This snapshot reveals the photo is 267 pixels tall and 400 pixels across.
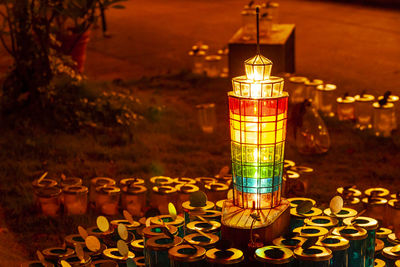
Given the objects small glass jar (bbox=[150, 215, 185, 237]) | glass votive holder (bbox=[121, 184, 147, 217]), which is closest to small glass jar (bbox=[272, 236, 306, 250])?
small glass jar (bbox=[150, 215, 185, 237])

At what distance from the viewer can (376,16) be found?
12523 mm

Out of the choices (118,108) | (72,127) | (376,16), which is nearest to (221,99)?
(118,108)

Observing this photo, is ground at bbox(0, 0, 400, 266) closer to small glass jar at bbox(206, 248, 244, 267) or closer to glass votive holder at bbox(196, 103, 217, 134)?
glass votive holder at bbox(196, 103, 217, 134)

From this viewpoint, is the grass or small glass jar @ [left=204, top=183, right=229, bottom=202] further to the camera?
the grass

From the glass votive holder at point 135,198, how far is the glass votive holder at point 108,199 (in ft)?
0.18

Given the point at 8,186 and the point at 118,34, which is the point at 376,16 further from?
the point at 8,186

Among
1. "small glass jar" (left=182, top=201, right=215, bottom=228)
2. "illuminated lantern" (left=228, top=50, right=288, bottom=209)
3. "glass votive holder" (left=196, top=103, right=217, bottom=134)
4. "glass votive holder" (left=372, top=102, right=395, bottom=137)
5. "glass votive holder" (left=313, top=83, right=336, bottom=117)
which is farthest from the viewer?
"glass votive holder" (left=313, top=83, right=336, bottom=117)

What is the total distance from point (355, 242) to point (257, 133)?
697 mm

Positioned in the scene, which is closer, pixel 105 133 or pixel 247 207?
pixel 247 207

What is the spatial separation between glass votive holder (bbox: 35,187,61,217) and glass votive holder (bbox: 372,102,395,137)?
2.94 meters

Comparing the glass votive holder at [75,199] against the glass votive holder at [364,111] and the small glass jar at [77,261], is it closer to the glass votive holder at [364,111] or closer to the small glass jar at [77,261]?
the small glass jar at [77,261]

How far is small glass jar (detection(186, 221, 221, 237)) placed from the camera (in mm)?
3180

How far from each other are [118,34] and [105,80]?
3451 millimetres

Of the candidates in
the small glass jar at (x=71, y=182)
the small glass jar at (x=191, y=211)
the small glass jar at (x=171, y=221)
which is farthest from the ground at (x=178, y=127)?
the small glass jar at (x=191, y=211)
